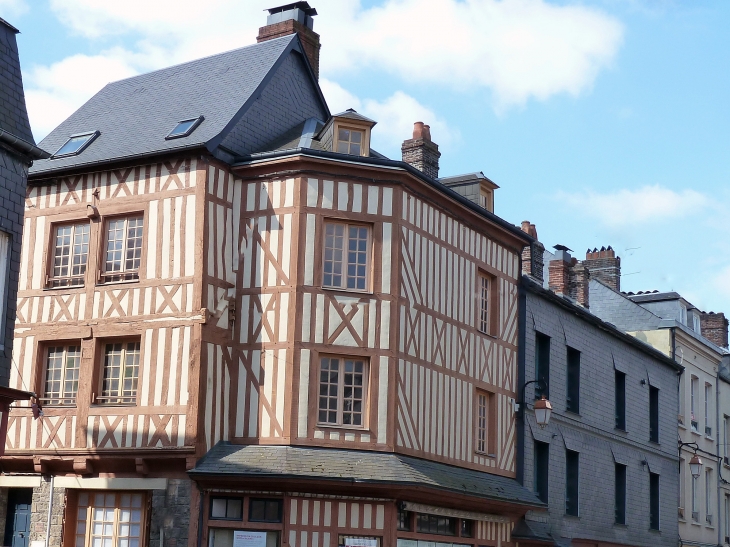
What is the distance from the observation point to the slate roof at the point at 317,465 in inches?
663

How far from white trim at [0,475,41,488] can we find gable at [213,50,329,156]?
6163 millimetres

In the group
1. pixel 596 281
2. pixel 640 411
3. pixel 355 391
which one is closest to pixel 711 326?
pixel 596 281

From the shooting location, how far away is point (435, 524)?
1864 centimetres

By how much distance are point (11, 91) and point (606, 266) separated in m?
21.2

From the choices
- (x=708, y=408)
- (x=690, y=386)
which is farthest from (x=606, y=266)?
(x=708, y=408)

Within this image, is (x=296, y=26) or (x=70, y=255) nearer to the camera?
(x=70, y=255)

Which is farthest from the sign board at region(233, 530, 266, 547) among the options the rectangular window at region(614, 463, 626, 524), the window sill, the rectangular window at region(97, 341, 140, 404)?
the rectangular window at region(614, 463, 626, 524)

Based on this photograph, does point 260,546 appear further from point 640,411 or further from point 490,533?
point 640,411

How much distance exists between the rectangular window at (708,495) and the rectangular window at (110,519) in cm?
1911

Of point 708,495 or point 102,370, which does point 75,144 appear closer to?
point 102,370

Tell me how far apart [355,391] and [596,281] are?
49.9 feet

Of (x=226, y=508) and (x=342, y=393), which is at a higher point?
(x=342, y=393)

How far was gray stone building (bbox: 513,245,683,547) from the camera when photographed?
74.1 ft

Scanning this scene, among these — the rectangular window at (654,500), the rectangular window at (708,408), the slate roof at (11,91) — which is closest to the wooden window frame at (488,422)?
the rectangular window at (654,500)
